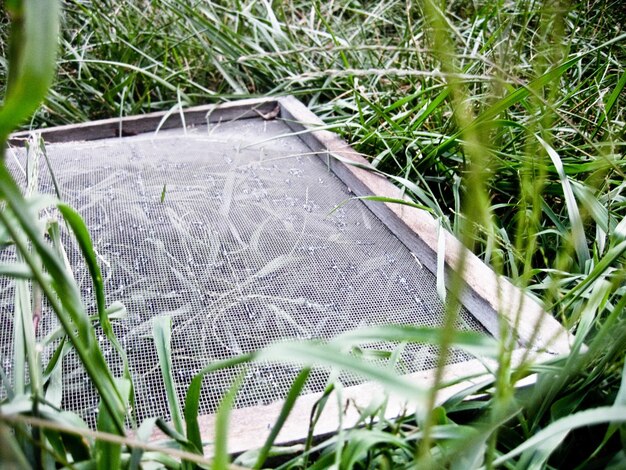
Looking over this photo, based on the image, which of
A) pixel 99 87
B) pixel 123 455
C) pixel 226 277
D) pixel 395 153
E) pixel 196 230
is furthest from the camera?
pixel 99 87

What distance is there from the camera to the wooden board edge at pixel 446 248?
749 mm

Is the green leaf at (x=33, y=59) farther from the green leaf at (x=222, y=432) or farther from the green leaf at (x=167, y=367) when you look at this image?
the green leaf at (x=167, y=367)

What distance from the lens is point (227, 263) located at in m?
0.97

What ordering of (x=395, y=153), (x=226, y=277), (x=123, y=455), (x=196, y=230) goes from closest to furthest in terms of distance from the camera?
(x=123, y=455) < (x=226, y=277) < (x=196, y=230) < (x=395, y=153)

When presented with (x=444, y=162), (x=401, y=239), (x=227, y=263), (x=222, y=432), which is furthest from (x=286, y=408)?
(x=444, y=162)

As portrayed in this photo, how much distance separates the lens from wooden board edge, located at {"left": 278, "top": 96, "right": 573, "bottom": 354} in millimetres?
749

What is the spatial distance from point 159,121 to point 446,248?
41.4 inches

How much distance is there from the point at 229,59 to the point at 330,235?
1101 millimetres

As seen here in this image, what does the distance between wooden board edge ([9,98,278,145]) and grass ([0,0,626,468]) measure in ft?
0.32

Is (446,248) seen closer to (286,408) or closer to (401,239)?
(401,239)

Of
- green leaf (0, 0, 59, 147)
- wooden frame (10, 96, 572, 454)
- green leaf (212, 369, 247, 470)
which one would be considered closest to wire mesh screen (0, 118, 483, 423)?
wooden frame (10, 96, 572, 454)

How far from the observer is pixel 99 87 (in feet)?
6.21

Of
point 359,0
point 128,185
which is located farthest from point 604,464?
point 359,0

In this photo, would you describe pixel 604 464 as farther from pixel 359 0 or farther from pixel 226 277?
pixel 359 0
